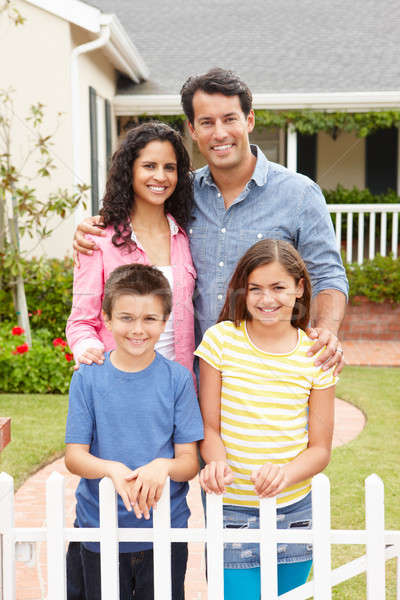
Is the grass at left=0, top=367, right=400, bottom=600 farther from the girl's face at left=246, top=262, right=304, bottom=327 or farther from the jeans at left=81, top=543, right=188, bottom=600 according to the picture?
the girl's face at left=246, top=262, right=304, bottom=327

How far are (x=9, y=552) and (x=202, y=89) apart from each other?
62.0 inches

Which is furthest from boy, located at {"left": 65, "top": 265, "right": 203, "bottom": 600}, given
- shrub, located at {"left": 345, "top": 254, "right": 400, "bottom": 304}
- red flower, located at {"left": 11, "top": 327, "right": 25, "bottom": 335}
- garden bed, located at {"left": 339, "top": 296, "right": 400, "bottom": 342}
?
garden bed, located at {"left": 339, "top": 296, "right": 400, "bottom": 342}

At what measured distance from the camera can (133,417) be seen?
6.44 feet

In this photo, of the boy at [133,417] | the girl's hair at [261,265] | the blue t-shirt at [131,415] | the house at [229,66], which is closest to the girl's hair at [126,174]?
the boy at [133,417]

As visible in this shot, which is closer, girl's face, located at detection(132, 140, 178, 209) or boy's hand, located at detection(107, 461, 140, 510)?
boy's hand, located at detection(107, 461, 140, 510)

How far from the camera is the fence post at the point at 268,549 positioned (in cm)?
184

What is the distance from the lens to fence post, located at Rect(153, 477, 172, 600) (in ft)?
6.10

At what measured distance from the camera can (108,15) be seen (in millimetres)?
7703

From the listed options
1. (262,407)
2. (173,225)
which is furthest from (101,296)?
(262,407)

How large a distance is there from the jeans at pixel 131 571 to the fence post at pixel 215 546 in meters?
0.16

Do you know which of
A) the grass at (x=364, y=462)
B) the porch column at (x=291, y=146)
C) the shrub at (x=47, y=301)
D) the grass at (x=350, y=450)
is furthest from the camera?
the porch column at (x=291, y=146)

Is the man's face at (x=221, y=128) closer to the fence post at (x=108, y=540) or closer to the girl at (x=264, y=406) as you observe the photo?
the girl at (x=264, y=406)

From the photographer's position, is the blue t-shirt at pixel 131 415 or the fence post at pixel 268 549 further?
the blue t-shirt at pixel 131 415

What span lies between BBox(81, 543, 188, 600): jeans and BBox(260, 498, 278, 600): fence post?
0.29 metres
